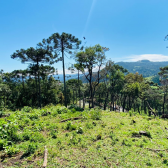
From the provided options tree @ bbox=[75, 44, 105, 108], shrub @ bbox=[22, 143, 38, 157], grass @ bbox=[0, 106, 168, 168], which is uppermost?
tree @ bbox=[75, 44, 105, 108]

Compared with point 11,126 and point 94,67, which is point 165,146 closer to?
point 11,126

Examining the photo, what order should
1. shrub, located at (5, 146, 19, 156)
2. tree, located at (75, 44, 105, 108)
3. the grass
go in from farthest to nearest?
tree, located at (75, 44, 105, 108) < shrub, located at (5, 146, 19, 156) < the grass

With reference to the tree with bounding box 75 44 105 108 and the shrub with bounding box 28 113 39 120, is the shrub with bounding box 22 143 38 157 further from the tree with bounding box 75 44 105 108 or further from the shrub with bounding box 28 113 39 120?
the tree with bounding box 75 44 105 108

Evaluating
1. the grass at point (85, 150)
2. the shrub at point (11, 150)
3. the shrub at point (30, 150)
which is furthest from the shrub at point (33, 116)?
the shrub at point (30, 150)

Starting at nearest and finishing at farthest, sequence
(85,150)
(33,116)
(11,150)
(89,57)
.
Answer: (11,150)
(85,150)
(33,116)
(89,57)

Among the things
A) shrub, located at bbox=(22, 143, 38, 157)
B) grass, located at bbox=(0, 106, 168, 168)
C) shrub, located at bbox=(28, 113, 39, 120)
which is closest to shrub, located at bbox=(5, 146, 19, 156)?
grass, located at bbox=(0, 106, 168, 168)

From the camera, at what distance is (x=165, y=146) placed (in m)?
5.59

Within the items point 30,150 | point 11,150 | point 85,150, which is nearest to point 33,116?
point 11,150

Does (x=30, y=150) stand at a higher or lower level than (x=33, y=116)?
higher

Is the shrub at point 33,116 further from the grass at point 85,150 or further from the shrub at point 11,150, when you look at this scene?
the shrub at point 11,150

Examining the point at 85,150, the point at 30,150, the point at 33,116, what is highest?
the point at 30,150

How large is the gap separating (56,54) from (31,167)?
1790 centimetres

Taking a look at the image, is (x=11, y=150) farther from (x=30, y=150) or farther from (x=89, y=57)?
(x=89, y=57)

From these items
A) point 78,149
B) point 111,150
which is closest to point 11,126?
point 78,149
